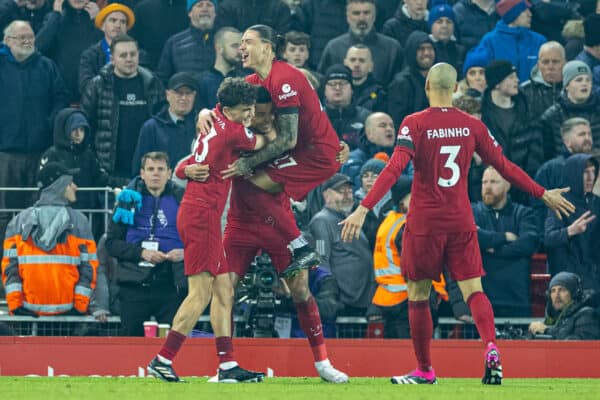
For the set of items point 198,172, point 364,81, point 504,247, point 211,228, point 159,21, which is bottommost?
point 504,247

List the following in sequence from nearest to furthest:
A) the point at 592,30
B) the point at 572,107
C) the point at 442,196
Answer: the point at 442,196 < the point at 572,107 < the point at 592,30

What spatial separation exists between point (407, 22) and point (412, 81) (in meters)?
1.46

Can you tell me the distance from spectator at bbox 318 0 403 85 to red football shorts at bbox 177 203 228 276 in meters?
6.56

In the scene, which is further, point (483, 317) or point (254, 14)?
point (254, 14)

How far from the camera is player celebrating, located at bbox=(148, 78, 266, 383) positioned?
37.8 ft

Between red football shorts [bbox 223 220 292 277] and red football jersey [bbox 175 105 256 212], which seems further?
red football shorts [bbox 223 220 292 277]

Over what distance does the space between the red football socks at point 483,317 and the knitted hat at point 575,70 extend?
5.54m

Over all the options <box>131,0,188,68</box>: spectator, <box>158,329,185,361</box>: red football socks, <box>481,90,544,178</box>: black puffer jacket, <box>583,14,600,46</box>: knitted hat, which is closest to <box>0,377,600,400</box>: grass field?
<box>158,329,185,361</box>: red football socks

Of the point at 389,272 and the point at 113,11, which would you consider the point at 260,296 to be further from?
the point at 113,11

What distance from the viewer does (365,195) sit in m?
15.6

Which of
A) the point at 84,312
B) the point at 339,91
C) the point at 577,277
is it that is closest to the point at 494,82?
the point at 339,91

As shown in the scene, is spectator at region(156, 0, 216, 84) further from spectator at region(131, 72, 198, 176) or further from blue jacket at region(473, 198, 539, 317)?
blue jacket at region(473, 198, 539, 317)

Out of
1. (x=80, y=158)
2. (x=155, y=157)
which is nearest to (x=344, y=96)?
(x=155, y=157)

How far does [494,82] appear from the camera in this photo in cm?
1670
